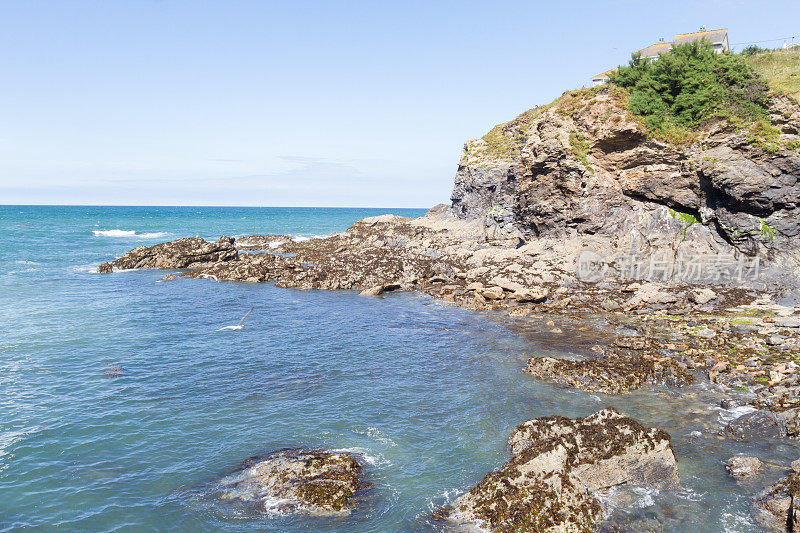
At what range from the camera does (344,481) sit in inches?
482

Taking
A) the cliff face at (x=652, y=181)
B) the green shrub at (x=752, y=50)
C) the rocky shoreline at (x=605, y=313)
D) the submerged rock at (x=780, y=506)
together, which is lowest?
the submerged rock at (x=780, y=506)

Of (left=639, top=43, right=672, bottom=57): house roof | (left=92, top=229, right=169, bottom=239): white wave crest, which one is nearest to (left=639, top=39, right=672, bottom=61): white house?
(left=639, top=43, right=672, bottom=57): house roof

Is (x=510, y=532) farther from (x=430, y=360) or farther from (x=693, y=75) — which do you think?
(x=693, y=75)

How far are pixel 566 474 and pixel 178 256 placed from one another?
52.8m

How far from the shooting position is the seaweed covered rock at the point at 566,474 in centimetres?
1062

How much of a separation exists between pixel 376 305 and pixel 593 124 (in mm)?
25223

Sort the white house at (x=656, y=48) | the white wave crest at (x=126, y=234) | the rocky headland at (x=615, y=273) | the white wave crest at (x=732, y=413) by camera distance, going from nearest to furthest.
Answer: the rocky headland at (x=615, y=273), the white wave crest at (x=732, y=413), the white house at (x=656, y=48), the white wave crest at (x=126, y=234)

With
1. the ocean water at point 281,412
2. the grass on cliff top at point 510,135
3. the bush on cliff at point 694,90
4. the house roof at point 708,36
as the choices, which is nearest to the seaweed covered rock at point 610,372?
the ocean water at point 281,412

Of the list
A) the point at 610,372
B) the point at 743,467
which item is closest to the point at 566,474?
the point at 743,467

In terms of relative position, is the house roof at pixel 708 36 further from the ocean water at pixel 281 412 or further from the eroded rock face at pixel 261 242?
the eroded rock face at pixel 261 242

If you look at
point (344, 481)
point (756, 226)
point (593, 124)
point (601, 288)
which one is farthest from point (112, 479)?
point (593, 124)

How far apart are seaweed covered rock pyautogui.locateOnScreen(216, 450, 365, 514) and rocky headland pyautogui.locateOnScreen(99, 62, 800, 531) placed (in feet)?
1.21

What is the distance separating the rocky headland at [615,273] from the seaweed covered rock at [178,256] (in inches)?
8.4

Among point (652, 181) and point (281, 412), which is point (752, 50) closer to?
point (652, 181)
